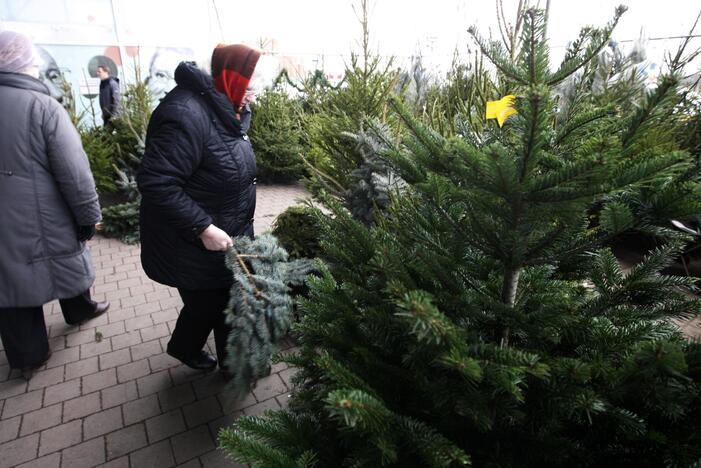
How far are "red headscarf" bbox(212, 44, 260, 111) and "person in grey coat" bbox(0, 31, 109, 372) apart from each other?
1221mm

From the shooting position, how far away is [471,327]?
3.67ft

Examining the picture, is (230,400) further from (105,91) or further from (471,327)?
(105,91)

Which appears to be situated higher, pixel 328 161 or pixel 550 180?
pixel 550 180

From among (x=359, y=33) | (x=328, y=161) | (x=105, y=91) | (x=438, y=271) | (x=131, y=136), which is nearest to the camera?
(x=438, y=271)

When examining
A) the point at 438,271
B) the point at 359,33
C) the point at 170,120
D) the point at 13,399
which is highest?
the point at 359,33

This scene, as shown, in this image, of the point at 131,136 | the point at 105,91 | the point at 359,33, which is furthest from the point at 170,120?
the point at 105,91

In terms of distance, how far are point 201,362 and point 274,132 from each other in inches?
247

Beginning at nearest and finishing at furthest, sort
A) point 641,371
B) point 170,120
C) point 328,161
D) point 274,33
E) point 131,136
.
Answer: point 641,371 → point 170,120 → point 328,161 → point 131,136 → point 274,33

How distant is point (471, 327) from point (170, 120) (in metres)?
1.74

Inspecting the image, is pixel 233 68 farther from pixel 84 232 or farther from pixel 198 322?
pixel 84 232

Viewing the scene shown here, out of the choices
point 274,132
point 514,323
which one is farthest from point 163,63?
point 514,323

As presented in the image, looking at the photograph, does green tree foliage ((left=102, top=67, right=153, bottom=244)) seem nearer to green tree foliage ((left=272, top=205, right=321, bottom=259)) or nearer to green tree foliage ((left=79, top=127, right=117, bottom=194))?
green tree foliage ((left=79, top=127, right=117, bottom=194))

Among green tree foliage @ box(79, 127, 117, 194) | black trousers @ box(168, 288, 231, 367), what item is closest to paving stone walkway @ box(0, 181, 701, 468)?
black trousers @ box(168, 288, 231, 367)

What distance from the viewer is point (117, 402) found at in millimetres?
2812
